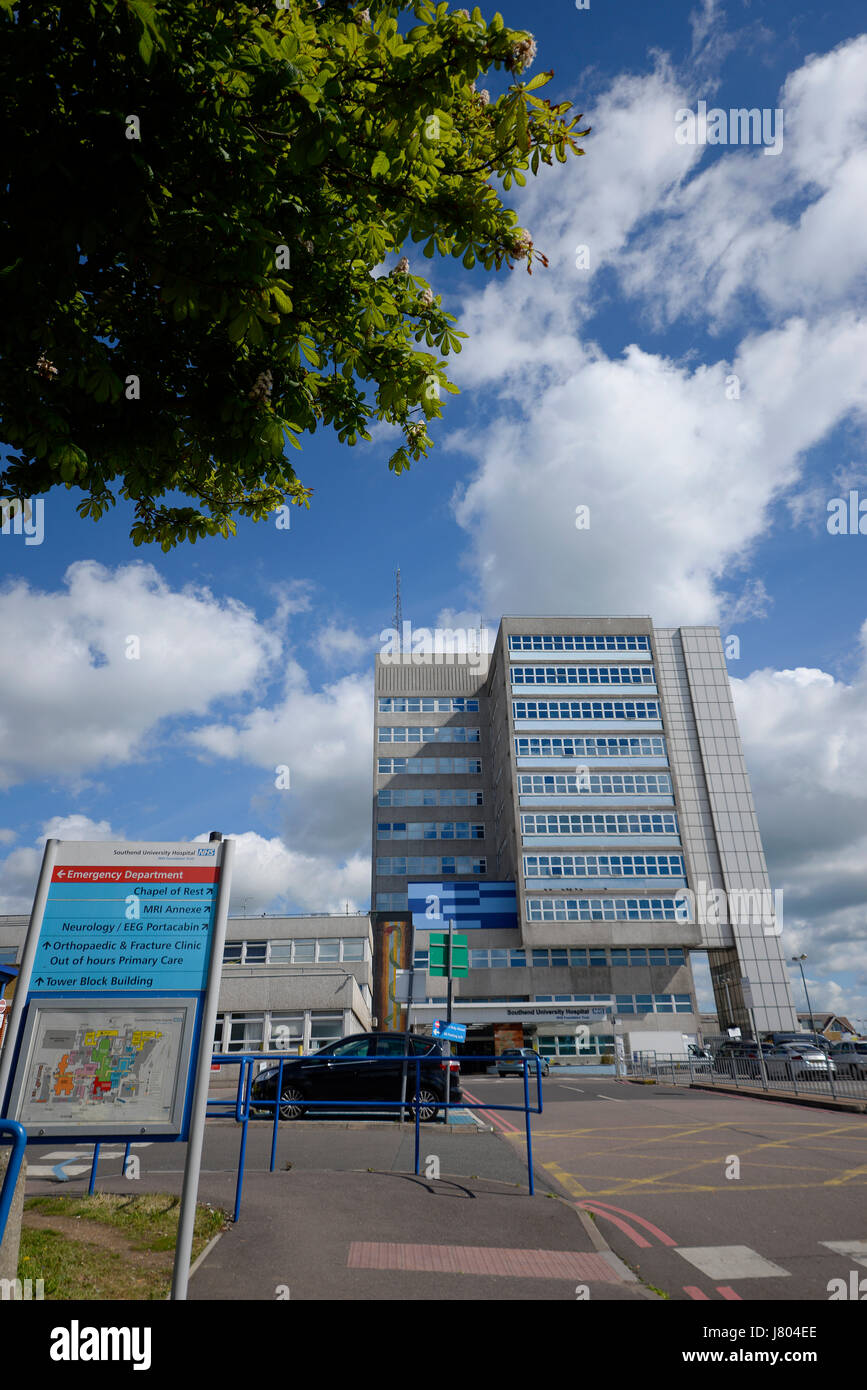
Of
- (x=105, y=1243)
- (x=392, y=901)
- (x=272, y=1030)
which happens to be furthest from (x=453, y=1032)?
(x=392, y=901)

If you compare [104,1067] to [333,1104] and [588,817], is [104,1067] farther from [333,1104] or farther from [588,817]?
[588,817]

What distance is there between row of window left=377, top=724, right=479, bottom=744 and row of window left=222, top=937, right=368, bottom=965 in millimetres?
36516

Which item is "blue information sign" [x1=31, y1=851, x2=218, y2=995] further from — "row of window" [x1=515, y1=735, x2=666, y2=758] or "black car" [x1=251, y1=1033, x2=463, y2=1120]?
"row of window" [x1=515, y1=735, x2=666, y2=758]

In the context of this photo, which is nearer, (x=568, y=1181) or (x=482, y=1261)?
(x=482, y=1261)

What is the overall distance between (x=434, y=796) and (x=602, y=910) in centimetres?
2162

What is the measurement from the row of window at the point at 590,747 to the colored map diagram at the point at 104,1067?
205 feet

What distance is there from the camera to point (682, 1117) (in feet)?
53.2

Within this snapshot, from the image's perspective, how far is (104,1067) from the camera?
176 inches

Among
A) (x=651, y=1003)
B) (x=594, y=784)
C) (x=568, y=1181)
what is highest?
(x=594, y=784)

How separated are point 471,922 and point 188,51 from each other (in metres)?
65.7

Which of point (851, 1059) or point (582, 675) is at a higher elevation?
point (582, 675)

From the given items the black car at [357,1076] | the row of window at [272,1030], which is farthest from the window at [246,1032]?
the black car at [357,1076]

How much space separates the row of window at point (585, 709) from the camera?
68.1 meters

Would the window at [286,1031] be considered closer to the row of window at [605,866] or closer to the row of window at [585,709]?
the row of window at [605,866]
